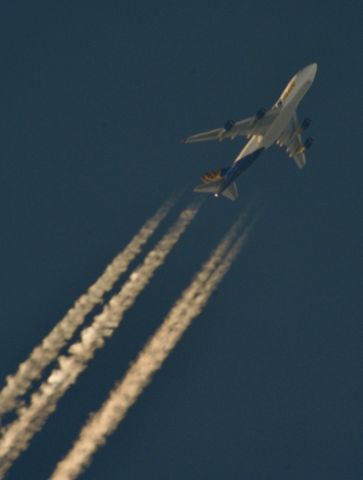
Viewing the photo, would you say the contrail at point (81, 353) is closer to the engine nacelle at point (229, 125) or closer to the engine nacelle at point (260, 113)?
the engine nacelle at point (229, 125)

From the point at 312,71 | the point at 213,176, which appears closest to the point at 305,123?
the point at 312,71

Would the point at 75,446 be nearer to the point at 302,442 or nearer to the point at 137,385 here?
the point at 137,385

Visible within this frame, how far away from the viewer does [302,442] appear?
107 m

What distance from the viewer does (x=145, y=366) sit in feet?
340

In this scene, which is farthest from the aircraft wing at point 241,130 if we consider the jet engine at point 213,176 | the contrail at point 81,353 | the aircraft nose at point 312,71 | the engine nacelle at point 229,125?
the contrail at point 81,353

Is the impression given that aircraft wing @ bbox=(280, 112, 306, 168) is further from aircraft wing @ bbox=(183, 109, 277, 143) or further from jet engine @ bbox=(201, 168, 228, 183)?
jet engine @ bbox=(201, 168, 228, 183)

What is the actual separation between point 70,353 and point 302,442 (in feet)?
101

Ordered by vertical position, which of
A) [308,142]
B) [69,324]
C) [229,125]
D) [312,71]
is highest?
[312,71]

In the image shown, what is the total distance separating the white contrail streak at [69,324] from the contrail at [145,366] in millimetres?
8143

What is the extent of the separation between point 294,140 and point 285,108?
28.1ft

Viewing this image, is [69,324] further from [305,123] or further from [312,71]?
[312,71]

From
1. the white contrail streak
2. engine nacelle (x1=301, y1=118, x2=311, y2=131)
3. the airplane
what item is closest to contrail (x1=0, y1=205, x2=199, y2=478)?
the white contrail streak

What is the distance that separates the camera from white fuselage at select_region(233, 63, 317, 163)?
10519 centimetres

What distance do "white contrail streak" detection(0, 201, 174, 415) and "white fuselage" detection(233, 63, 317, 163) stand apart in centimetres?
1352
